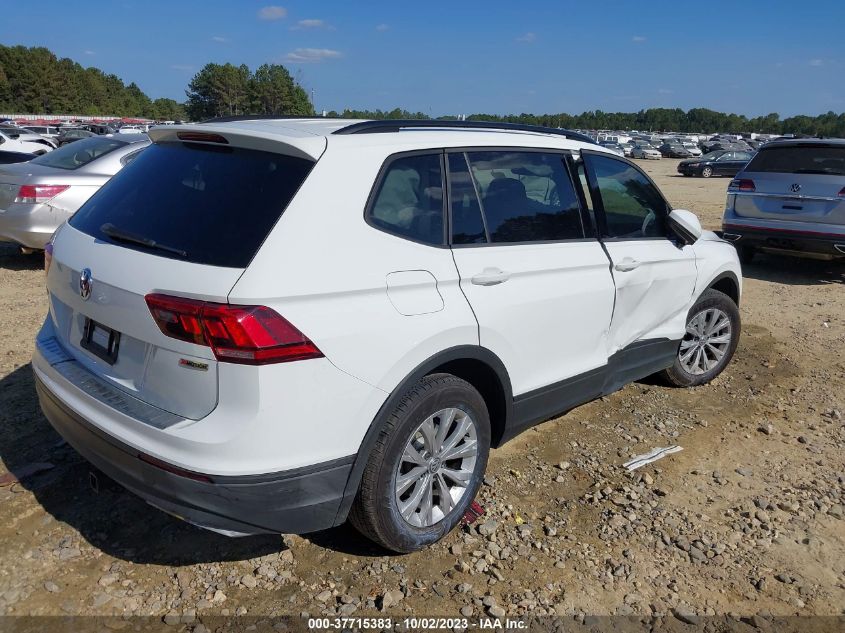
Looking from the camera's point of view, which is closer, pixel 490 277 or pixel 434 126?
pixel 490 277

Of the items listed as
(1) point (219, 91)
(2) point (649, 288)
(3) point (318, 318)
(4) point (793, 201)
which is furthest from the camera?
(1) point (219, 91)

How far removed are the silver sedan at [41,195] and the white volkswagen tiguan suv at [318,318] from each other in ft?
16.2

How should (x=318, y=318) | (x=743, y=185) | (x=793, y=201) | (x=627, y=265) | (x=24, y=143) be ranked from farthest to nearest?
(x=24, y=143), (x=743, y=185), (x=793, y=201), (x=627, y=265), (x=318, y=318)

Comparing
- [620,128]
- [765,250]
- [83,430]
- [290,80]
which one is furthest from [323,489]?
[620,128]

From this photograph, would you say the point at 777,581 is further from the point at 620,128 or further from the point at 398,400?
the point at 620,128

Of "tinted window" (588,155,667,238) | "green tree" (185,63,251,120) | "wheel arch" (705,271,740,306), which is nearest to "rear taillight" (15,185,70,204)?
"tinted window" (588,155,667,238)

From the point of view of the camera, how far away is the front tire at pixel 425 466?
107 inches

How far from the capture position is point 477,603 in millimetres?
2787

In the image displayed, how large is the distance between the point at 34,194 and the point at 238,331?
6.45 meters

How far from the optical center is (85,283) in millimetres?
2697

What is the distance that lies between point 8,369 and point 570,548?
409 centimetres

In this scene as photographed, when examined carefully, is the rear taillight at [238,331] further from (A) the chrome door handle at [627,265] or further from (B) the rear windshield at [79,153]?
(B) the rear windshield at [79,153]

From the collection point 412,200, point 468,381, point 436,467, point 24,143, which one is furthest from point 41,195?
point 24,143

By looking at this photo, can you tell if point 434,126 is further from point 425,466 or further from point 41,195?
point 41,195
